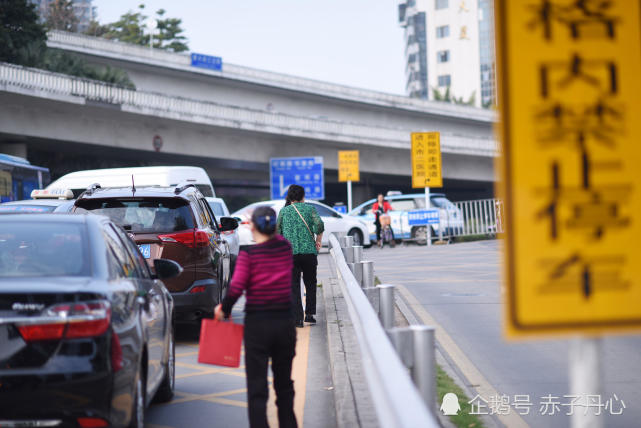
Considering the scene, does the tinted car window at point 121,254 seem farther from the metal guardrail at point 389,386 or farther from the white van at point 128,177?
the white van at point 128,177

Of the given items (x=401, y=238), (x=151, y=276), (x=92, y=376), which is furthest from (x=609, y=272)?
(x=401, y=238)

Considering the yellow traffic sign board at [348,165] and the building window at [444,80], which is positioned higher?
the building window at [444,80]

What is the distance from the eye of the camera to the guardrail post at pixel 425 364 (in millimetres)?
4691

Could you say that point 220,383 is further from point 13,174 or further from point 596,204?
point 13,174

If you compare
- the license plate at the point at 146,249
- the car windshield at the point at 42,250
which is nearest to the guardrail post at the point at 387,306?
the car windshield at the point at 42,250

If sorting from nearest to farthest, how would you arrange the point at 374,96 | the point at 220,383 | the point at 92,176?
the point at 220,383
the point at 92,176
the point at 374,96

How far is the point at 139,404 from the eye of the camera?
212 inches

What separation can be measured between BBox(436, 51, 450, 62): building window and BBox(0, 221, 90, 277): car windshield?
111 m

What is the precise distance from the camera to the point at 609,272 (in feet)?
8.46

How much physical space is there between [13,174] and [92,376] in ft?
76.6

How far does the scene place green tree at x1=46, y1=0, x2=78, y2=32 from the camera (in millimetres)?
77375

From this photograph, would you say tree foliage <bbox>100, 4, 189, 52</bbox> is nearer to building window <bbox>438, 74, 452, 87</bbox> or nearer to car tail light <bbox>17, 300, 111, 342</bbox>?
building window <bbox>438, 74, 452, 87</bbox>

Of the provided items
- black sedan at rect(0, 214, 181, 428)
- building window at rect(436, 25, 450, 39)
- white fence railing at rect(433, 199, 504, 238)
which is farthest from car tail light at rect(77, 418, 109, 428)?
building window at rect(436, 25, 450, 39)

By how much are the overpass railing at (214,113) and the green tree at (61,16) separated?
39.6 metres
